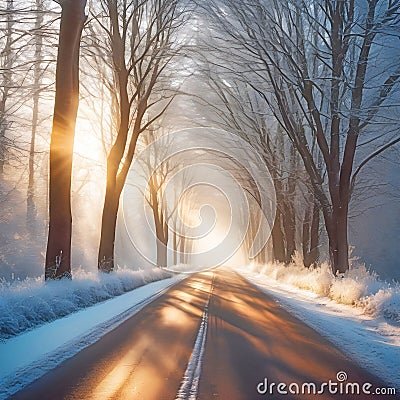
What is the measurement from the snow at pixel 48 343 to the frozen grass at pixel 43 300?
158mm

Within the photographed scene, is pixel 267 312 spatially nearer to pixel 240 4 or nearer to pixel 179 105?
pixel 240 4

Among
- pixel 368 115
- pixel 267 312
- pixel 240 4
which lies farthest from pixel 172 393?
pixel 240 4

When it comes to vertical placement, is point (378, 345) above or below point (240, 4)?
below

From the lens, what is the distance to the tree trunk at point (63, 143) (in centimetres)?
1326

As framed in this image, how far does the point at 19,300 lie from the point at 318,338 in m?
5.52

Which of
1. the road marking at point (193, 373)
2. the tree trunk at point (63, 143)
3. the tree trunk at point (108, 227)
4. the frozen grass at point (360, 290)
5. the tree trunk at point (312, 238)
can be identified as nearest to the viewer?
the road marking at point (193, 373)

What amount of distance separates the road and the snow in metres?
0.19

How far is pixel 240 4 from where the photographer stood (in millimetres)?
16391

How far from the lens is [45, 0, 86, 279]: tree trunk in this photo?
13258 mm

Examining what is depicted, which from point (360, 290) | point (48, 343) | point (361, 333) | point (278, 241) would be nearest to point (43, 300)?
point (48, 343)

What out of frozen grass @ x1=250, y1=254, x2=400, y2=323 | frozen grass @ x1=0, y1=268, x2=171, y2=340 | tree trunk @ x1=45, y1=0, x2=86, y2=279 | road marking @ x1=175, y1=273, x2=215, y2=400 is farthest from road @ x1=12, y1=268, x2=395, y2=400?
tree trunk @ x1=45, y1=0, x2=86, y2=279

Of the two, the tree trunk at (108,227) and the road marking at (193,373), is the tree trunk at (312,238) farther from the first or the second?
the road marking at (193,373)

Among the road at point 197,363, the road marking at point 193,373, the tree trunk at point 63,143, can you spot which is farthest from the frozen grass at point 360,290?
the tree trunk at point 63,143

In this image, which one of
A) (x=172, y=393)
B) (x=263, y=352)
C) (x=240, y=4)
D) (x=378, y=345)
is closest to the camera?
(x=172, y=393)
